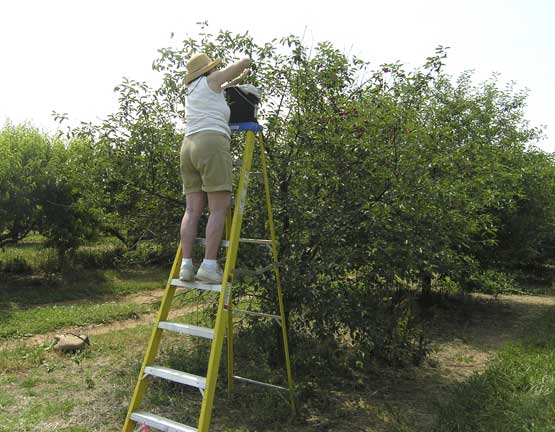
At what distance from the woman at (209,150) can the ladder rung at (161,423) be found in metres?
0.94

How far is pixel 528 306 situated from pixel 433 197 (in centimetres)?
797

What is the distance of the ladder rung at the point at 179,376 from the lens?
299 centimetres

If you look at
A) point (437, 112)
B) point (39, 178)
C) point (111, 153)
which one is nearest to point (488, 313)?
point (437, 112)

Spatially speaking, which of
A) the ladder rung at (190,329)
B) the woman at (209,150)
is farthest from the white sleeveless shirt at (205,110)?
the ladder rung at (190,329)

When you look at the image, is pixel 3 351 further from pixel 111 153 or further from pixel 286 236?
pixel 286 236

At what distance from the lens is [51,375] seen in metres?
5.51

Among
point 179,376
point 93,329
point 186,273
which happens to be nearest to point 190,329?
point 179,376

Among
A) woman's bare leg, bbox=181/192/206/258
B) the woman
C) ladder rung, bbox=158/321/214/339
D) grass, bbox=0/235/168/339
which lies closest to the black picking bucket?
the woman

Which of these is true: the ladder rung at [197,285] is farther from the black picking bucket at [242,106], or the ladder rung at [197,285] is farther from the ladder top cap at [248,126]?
the black picking bucket at [242,106]

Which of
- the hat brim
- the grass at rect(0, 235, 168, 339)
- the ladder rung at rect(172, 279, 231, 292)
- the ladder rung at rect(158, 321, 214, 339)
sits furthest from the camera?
the grass at rect(0, 235, 168, 339)

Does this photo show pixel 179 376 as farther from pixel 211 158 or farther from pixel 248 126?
pixel 248 126

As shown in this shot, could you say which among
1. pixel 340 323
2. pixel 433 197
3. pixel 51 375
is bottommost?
pixel 51 375

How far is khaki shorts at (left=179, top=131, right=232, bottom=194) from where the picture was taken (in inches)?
136

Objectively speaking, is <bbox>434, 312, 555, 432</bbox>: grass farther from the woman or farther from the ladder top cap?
the ladder top cap
